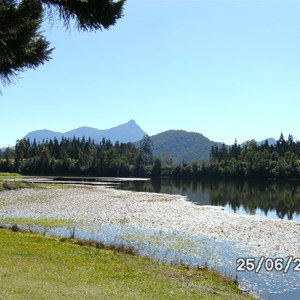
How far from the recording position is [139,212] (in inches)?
1924

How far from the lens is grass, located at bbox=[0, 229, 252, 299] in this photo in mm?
13816

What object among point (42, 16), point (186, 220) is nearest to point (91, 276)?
point (42, 16)

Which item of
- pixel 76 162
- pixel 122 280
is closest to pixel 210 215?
pixel 122 280

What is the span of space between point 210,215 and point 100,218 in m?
13.8

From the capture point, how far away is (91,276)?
16.8 metres

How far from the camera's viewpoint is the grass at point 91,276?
13816mm

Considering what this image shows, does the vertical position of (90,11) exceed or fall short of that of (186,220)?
it exceeds it

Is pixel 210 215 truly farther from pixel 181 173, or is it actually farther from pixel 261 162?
pixel 181 173

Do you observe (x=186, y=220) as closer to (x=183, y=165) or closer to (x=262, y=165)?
(x=262, y=165)

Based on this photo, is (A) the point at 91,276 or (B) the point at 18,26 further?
(A) the point at 91,276

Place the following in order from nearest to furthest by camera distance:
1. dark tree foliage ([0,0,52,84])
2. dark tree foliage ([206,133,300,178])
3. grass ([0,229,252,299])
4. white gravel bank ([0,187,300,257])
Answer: dark tree foliage ([0,0,52,84])
grass ([0,229,252,299])
white gravel bank ([0,187,300,257])
dark tree foliage ([206,133,300,178])
